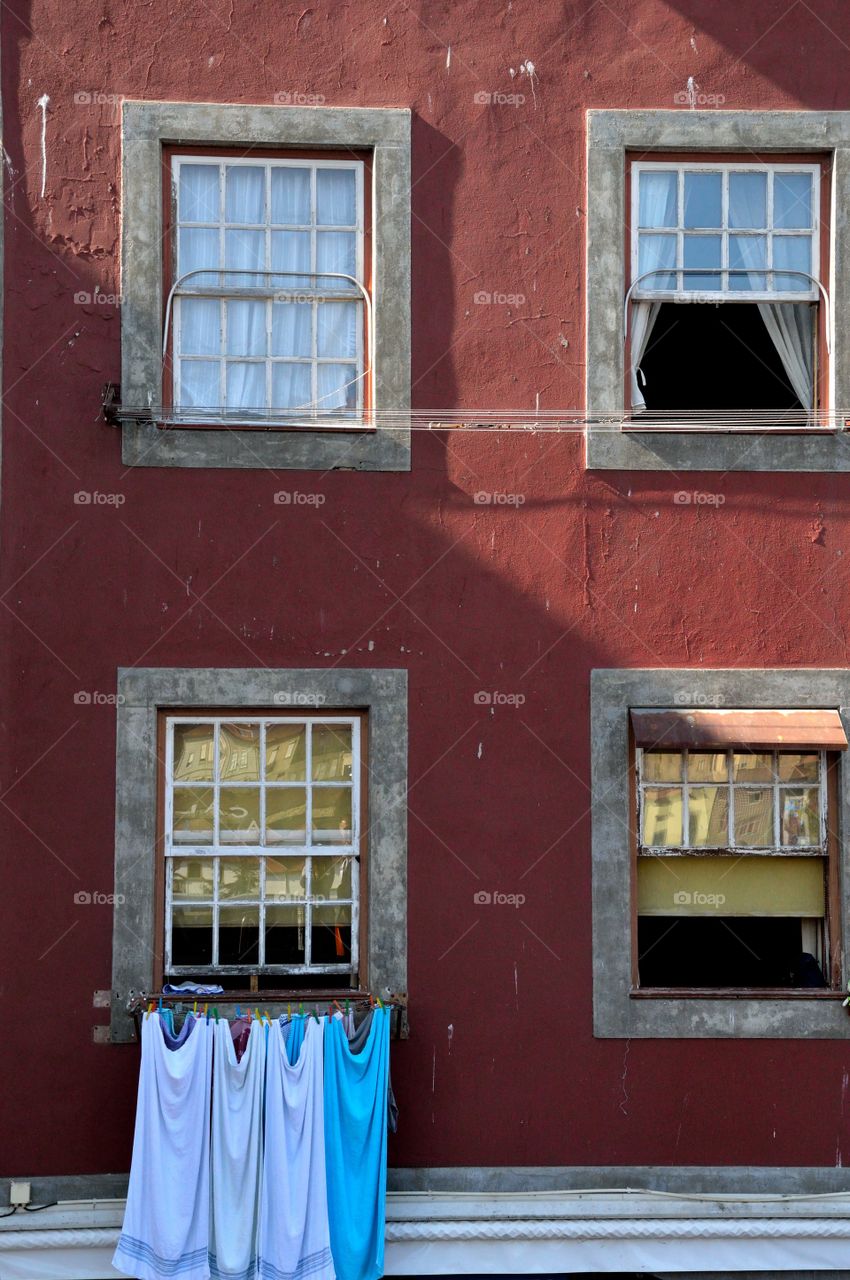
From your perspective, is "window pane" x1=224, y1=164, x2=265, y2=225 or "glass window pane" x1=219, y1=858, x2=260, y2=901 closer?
"glass window pane" x1=219, y1=858, x2=260, y2=901

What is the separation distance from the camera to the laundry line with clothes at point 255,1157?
7.92m

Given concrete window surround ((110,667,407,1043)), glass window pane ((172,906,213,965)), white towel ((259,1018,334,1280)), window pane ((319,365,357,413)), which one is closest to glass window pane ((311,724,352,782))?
concrete window surround ((110,667,407,1043))

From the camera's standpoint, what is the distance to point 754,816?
8758 mm

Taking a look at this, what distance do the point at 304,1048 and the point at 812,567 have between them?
415 centimetres

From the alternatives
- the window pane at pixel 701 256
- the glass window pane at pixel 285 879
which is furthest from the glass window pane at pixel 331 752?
the window pane at pixel 701 256

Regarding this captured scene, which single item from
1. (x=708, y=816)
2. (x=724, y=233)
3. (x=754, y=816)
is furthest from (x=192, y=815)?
(x=724, y=233)

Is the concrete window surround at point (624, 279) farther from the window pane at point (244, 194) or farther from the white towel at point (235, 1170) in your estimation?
the white towel at point (235, 1170)

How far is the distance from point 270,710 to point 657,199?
399 centimetres

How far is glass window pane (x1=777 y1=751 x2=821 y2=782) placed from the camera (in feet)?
28.8

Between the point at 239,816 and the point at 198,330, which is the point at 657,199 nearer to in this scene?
the point at 198,330

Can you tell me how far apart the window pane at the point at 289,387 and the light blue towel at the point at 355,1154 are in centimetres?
370

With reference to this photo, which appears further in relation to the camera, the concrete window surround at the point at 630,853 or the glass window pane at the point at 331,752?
the glass window pane at the point at 331,752

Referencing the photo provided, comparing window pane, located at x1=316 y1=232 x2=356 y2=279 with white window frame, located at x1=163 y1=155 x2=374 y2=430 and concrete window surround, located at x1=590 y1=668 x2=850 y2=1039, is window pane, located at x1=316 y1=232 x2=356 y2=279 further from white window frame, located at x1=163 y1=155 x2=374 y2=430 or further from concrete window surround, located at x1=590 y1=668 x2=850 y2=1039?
concrete window surround, located at x1=590 y1=668 x2=850 y2=1039

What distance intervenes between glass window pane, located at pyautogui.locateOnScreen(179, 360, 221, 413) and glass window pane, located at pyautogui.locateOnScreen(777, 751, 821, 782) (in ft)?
13.4
